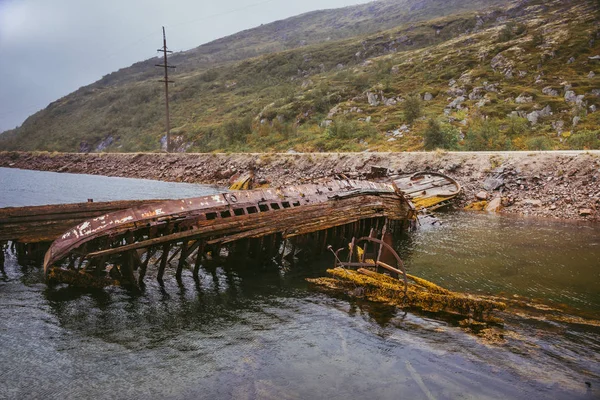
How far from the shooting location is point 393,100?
64250 millimetres

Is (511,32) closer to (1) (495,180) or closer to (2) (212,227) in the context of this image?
(1) (495,180)

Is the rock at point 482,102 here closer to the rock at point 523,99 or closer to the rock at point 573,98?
the rock at point 523,99

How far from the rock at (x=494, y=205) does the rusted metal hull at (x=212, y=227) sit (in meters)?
11.4

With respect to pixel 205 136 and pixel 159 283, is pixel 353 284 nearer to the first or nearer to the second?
pixel 159 283

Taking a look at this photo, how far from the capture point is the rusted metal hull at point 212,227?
35.9 feet

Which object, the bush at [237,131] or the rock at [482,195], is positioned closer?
the rock at [482,195]

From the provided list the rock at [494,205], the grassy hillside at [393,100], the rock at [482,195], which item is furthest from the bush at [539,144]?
the rock at [494,205]

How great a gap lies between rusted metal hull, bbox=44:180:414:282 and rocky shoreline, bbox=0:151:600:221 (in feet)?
8.13

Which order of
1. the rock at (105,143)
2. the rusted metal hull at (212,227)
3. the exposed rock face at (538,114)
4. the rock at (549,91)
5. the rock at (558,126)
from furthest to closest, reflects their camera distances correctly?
the rock at (105,143)
the rock at (549,91)
the exposed rock face at (538,114)
the rock at (558,126)
the rusted metal hull at (212,227)

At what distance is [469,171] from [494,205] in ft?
14.9

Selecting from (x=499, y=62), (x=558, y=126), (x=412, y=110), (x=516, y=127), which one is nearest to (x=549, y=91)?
(x=558, y=126)

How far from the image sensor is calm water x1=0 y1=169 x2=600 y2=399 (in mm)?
7078

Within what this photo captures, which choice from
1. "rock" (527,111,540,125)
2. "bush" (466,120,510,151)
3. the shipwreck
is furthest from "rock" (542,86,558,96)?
the shipwreck

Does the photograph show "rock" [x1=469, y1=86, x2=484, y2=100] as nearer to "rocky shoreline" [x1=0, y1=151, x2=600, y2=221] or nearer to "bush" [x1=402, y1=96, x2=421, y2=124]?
"bush" [x1=402, y1=96, x2=421, y2=124]
